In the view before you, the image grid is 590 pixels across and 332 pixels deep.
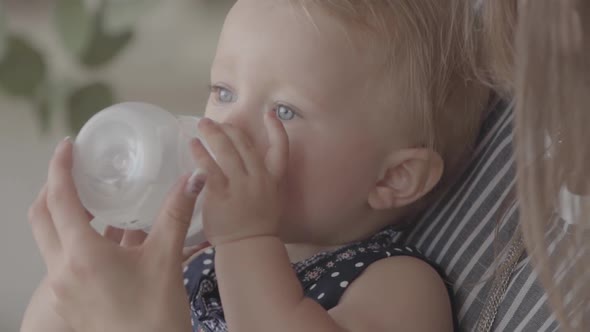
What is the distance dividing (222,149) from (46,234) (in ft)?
0.65

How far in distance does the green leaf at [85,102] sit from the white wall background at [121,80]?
3 cm

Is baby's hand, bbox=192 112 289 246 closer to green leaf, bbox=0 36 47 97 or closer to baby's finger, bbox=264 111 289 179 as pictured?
baby's finger, bbox=264 111 289 179

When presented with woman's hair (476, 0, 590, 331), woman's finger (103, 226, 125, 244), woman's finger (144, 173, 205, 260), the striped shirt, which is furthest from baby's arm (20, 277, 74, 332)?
woman's hair (476, 0, 590, 331)

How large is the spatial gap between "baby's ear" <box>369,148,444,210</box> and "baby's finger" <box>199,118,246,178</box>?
0.83 feet

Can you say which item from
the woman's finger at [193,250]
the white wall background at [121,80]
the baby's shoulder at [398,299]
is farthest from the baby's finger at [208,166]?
the white wall background at [121,80]

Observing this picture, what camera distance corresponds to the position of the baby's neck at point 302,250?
116 centimetres

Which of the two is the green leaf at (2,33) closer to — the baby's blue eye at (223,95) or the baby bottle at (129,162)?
the baby's blue eye at (223,95)

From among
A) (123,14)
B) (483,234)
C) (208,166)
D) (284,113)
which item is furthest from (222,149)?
(123,14)

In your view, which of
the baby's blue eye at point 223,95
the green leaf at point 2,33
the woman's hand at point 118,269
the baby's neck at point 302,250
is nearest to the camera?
the woman's hand at point 118,269

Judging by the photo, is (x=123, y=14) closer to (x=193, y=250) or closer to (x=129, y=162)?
(x=193, y=250)

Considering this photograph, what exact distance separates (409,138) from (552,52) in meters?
0.39

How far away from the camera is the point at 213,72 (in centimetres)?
109

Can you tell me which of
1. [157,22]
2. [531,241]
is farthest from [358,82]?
[157,22]

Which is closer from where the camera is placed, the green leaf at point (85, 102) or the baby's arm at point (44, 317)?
the baby's arm at point (44, 317)
